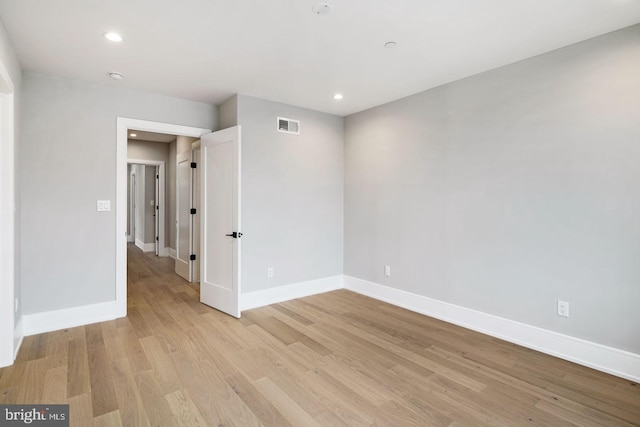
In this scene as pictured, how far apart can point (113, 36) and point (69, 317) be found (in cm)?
281

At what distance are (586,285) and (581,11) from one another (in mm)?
2076

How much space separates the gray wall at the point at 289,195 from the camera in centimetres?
396

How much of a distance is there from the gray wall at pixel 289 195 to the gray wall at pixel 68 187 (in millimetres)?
1413

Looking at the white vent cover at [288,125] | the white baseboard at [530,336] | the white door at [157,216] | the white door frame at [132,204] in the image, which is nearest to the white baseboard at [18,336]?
the white vent cover at [288,125]

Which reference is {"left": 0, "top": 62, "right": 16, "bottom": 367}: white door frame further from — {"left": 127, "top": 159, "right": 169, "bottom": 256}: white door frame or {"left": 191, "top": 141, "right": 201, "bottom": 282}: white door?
{"left": 127, "top": 159, "right": 169, "bottom": 256}: white door frame

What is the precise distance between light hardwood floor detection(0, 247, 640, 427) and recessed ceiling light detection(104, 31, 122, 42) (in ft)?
8.62

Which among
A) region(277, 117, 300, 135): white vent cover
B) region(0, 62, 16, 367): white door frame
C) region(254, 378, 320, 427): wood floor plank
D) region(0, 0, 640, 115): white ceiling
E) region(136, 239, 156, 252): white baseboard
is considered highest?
region(0, 0, 640, 115): white ceiling

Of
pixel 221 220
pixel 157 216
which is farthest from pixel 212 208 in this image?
pixel 157 216

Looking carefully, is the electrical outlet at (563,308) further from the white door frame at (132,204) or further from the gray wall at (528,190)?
the white door frame at (132,204)

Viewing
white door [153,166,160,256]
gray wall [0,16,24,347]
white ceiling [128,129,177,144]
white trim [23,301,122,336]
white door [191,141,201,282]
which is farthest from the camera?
white door [153,166,160,256]

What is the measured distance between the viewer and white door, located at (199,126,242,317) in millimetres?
3615

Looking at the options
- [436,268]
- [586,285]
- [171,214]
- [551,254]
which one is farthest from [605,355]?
[171,214]

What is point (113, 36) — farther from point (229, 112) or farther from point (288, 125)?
point (288, 125)

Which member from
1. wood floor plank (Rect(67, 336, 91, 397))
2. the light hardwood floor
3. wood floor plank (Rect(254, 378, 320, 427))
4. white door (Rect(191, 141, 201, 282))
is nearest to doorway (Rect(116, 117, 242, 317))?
the light hardwood floor
